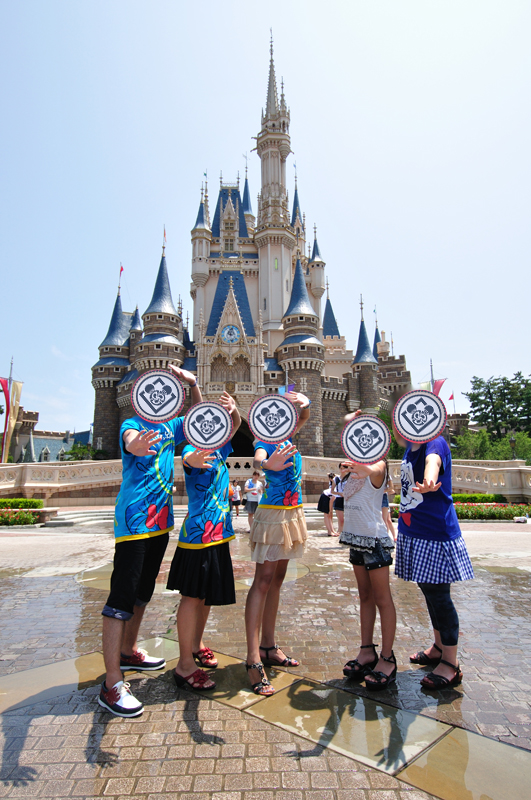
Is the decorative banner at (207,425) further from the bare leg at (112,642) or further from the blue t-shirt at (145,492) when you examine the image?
the bare leg at (112,642)

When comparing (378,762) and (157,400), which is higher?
(157,400)

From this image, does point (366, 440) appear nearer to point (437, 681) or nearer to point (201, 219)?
point (437, 681)

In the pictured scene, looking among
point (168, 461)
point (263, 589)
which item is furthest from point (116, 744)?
point (168, 461)

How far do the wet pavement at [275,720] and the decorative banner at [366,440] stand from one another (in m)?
1.53

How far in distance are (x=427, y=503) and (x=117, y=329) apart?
40112mm

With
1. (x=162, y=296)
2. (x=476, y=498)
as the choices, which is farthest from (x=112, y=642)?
(x=162, y=296)

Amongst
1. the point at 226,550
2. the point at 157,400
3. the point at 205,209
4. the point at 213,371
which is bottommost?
the point at 226,550

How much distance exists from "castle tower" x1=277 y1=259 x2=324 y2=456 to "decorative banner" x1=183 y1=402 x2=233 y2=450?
29.1 m

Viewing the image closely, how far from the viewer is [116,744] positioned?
2.52 meters

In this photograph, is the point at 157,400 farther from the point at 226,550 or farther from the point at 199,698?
the point at 199,698

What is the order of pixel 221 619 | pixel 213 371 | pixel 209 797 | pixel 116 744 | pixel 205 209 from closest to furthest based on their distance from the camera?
pixel 209 797 < pixel 116 744 < pixel 221 619 < pixel 213 371 < pixel 205 209

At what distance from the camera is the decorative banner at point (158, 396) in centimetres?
345

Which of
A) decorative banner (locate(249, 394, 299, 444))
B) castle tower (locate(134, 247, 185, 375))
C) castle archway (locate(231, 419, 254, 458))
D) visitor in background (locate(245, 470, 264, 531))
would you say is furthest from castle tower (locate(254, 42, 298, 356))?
decorative banner (locate(249, 394, 299, 444))

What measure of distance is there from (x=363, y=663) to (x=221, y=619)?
6.10 feet
